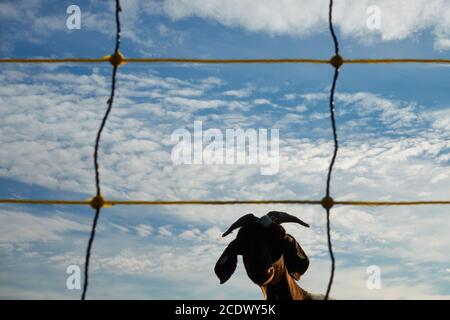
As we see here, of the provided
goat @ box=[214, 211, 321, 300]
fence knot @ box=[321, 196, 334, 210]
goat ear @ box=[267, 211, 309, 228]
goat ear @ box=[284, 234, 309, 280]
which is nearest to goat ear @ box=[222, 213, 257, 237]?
goat @ box=[214, 211, 321, 300]

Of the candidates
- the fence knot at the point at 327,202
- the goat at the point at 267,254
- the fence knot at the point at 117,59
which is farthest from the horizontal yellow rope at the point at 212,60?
the goat at the point at 267,254

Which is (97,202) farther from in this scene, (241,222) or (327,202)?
(241,222)

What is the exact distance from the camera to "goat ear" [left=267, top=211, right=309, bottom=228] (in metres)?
3.98

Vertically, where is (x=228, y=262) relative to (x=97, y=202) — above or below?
above

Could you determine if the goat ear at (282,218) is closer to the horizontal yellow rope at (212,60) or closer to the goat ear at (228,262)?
the goat ear at (228,262)

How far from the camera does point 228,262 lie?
12.6ft

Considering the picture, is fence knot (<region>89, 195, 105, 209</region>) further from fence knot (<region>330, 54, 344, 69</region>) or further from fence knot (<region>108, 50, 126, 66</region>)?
fence knot (<region>330, 54, 344, 69</region>)

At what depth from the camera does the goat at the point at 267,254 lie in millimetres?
3738

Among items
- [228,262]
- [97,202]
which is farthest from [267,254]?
[97,202]

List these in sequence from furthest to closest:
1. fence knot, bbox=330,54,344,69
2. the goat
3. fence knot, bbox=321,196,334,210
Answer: the goat < fence knot, bbox=330,54,344,69 < fence knot, bbox=321,196,334,210

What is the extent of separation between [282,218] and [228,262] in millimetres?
494

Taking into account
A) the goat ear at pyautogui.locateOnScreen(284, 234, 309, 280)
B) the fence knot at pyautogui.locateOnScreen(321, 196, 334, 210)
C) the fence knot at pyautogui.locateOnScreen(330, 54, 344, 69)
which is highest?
the goat ear at pyautogui.locateOnScreen(284, 234, 309, 280)

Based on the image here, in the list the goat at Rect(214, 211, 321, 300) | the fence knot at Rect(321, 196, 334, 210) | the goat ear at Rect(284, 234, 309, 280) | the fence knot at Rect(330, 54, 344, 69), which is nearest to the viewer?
the fence knot at Rect(321, 196, 334, 210)
